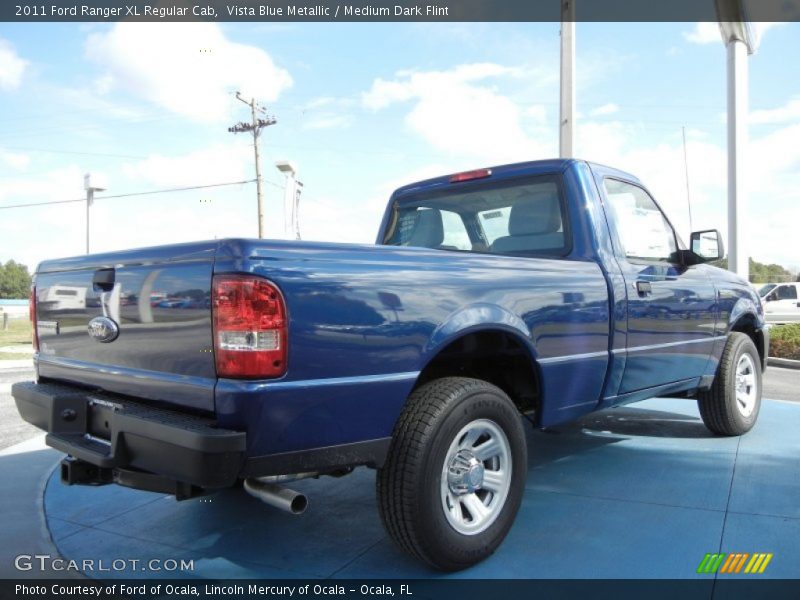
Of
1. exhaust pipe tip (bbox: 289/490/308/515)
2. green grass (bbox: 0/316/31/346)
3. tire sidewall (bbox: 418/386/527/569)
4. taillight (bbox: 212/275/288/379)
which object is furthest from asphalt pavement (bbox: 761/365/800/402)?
green grass (bbox: 0/316/31/346)

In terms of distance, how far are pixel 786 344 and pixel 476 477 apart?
37.0 ft

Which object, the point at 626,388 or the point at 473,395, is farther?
the point at 626,388

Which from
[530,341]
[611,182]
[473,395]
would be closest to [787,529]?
[530,341]

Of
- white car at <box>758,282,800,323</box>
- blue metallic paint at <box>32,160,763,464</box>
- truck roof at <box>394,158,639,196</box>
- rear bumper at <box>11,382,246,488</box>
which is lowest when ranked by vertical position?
white car at <box>758,282,800,323</box>

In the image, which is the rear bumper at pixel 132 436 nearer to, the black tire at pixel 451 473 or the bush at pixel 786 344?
the black tire at pixel 451 473

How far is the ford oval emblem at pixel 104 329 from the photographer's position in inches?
107

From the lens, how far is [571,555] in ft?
9.71

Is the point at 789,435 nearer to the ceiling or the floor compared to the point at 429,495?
nearer to the floor

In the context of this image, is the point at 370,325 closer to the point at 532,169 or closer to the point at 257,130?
the point at 532,169

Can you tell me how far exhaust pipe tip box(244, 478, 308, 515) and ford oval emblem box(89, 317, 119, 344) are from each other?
88 centimetres

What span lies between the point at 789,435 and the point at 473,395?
3676mm

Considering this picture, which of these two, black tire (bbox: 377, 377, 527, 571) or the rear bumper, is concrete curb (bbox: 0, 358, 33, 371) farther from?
black tire (bbox: 377, 377, 527, 571)

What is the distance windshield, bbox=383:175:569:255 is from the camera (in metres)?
3.93

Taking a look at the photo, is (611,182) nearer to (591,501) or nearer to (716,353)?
(716,353)
